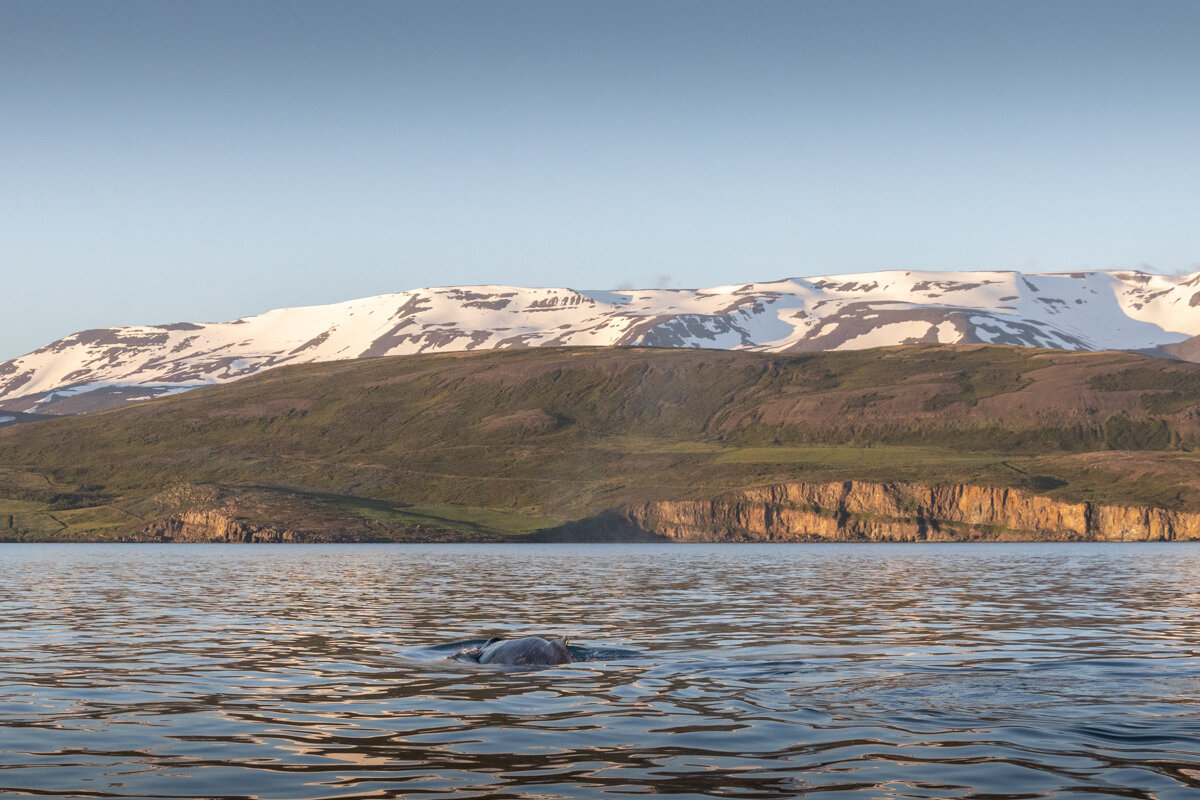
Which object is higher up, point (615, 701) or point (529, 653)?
point (615, 701)

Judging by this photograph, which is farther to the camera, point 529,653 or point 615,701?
point 529,653

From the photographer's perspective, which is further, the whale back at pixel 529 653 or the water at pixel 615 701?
the whale back at pixel 529 653

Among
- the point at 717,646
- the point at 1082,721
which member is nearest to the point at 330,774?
the point at 1082,721

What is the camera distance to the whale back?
127ft

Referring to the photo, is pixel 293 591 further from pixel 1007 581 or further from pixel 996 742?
pixel 996 742

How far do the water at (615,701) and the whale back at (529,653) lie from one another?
34.4 inches

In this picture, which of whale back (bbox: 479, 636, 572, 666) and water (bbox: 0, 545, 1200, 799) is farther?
whale back (bbox: 479, 636, 572, 666)

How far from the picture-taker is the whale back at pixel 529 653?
1526 inches

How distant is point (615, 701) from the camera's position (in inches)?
1212

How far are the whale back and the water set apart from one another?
87cm

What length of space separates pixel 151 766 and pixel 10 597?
176 feet

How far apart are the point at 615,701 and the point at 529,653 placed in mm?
8543

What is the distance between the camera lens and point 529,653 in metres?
39.0

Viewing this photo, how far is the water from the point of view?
21.8 meters
